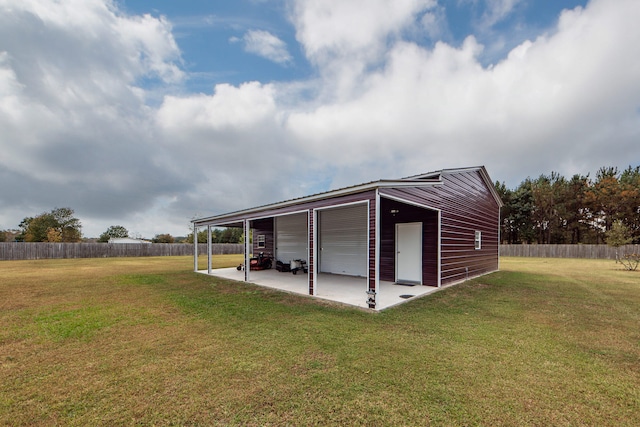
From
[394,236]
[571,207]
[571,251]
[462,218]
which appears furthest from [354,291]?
[571,207]

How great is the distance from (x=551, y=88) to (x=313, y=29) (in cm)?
1085

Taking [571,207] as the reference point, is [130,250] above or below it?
below

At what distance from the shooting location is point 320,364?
124 inches

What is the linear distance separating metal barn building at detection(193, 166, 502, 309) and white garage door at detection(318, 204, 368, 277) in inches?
1.6

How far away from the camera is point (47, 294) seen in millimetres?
7531

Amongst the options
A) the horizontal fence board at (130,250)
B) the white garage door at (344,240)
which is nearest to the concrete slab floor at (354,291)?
the white garage door at (344,240)

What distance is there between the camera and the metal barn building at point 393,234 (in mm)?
6355

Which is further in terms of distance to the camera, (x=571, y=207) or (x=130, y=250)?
(x=571, y=207)

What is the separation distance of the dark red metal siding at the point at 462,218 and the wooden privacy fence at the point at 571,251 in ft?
57.1

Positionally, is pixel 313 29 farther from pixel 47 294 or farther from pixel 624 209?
pixel 624 209

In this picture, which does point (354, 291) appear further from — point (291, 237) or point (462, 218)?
point (291, 237)

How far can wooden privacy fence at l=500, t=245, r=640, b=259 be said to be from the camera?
22.3 m

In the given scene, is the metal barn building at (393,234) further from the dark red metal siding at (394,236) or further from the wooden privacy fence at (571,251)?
the wooden privacy fence at (571,251)

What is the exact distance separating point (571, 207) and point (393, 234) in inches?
1360
